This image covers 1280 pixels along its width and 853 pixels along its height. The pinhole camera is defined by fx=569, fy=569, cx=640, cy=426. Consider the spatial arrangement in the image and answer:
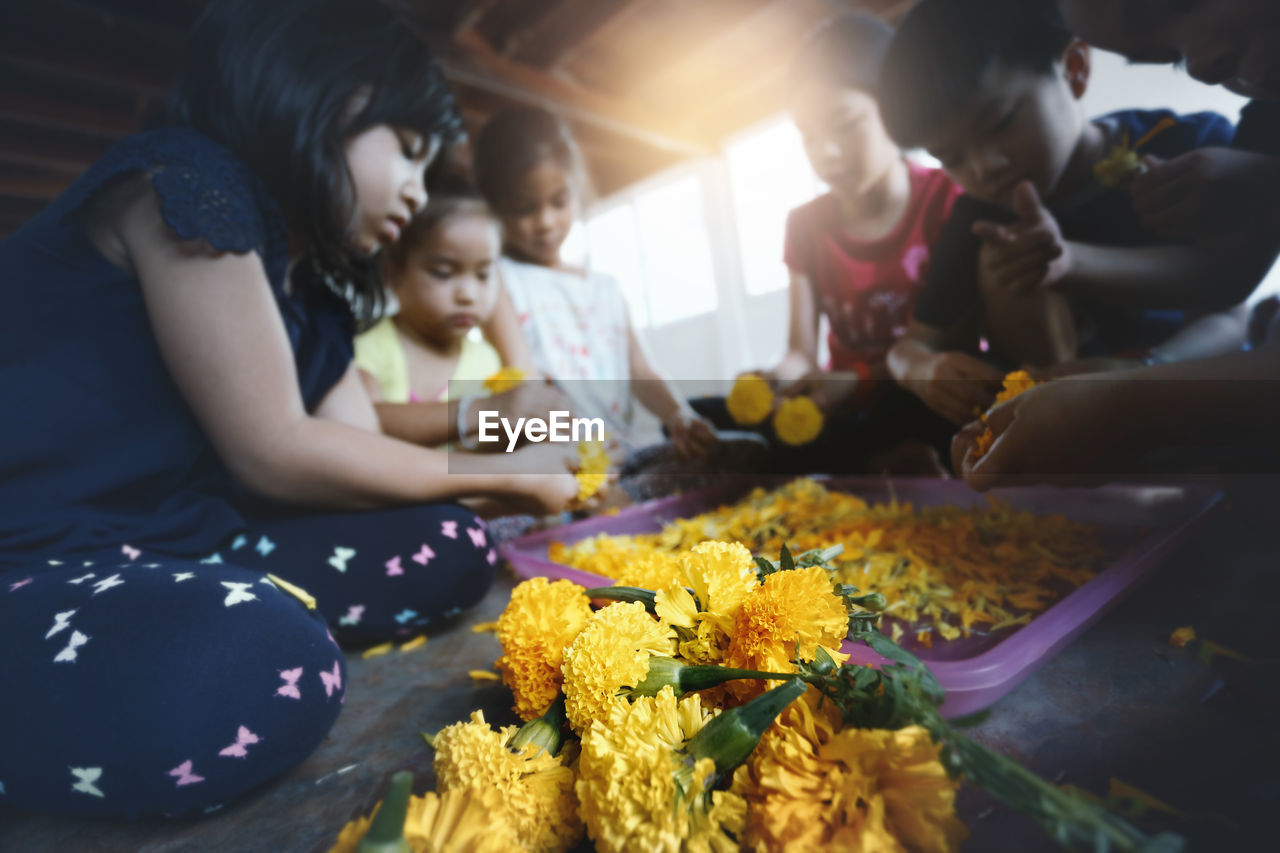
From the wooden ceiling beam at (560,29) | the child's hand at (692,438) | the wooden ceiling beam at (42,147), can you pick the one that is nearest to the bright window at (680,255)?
the child's hand at (692,438)

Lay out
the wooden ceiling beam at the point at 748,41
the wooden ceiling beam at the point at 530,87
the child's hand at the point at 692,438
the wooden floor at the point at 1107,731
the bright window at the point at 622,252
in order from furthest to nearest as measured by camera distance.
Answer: the wooden ceiling beam at the point at 530,87, the bright window at the point at 622,252, the wooden ceiling beam at the point at 748,41, the child's hand at the point at 692,438, the wooden floor at the point at 1107,731

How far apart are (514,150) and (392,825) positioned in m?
1.42

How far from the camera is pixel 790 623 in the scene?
0.89 ft

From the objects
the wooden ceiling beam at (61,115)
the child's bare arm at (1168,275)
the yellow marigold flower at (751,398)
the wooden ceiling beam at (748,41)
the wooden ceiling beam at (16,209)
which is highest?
the wooden ceiling beam at (61,115)

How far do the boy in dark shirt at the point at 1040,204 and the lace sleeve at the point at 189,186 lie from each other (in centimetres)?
70

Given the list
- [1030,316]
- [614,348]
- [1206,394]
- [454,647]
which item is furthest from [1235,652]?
[614,348]

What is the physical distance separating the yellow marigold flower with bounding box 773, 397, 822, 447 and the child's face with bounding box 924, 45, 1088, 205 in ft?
1.27

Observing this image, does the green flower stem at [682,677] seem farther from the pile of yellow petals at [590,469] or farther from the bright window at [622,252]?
the bright window at [622,252]

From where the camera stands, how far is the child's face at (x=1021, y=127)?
0.52 metres

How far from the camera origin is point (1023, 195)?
518 mm

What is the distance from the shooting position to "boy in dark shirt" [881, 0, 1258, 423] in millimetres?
476

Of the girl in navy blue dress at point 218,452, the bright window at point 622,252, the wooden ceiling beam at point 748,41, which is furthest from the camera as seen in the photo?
the bright window at point 622,252

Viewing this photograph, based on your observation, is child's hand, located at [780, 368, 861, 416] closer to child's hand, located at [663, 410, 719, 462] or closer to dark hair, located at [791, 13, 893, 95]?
child's hand, located at [663, 410, 719, 462]

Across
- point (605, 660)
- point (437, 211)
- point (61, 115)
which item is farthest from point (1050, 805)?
point (61, 115)
